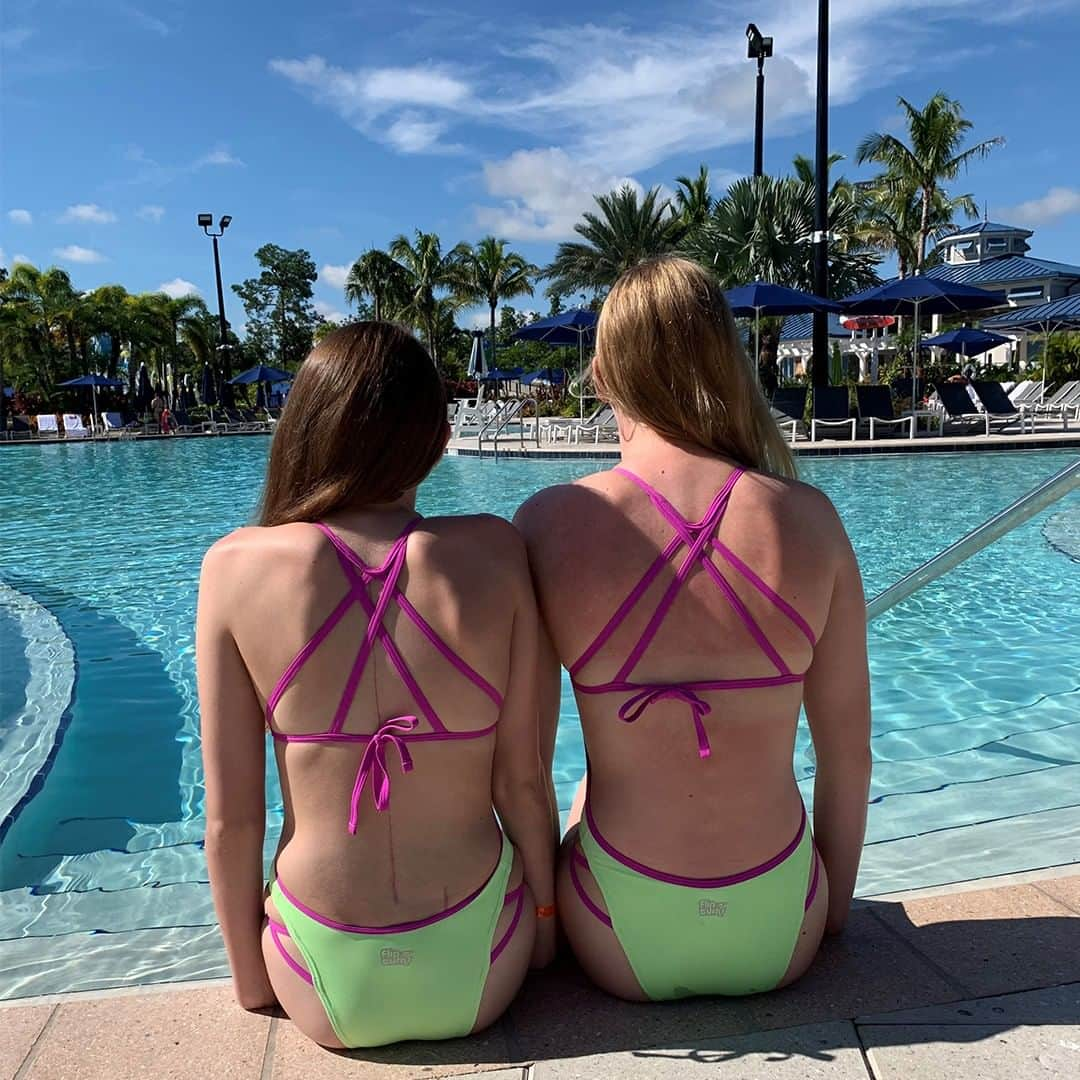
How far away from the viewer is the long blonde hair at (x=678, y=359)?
1509 mm

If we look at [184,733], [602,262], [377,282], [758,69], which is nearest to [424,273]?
[377,282]

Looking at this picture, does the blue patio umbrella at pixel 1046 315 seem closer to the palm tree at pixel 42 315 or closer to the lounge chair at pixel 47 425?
the lounge chair at pixel 47 425

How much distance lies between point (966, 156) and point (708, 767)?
3519 centimetres

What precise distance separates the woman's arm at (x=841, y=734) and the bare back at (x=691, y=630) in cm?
10

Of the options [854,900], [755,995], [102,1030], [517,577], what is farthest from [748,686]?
[102,1030]

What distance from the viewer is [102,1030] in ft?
5.24

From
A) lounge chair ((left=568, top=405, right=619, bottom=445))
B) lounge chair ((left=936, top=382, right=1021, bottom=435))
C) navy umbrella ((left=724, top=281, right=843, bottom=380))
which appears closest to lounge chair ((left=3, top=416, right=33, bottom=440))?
lounge chair ((left=568, top=405, right=619, bottom=445))

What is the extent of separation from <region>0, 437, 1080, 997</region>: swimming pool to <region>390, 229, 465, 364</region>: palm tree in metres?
A: 36.2

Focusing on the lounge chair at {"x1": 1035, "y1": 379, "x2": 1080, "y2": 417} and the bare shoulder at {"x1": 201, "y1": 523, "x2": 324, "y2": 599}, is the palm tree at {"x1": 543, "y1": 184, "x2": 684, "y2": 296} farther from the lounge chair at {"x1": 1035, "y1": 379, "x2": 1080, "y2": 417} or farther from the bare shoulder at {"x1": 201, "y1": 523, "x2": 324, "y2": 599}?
the bare shoulder at {"x1": 201, "y1": 523, "x2": 324, "y2": 599}

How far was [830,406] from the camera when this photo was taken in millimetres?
17484

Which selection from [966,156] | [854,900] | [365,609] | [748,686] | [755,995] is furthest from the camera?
[966,156]

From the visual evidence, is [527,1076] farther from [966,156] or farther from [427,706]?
[966,156]

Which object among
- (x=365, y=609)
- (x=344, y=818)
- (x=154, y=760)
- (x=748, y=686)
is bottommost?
(x=154, y=760)

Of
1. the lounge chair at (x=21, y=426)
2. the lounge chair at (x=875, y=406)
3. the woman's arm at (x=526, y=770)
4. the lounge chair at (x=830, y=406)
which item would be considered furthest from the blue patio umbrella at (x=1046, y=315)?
the lounge chair at (x=21, y=426)
